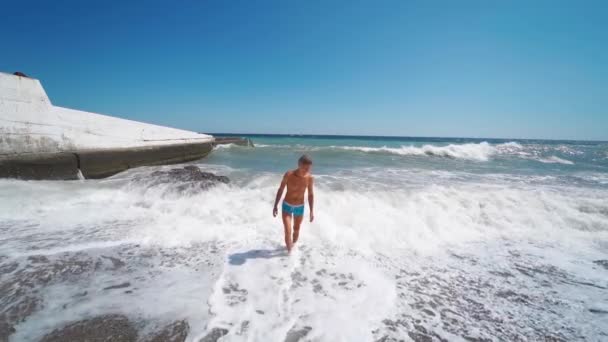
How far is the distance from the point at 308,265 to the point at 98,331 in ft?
7.56

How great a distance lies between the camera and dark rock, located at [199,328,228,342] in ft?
7.00

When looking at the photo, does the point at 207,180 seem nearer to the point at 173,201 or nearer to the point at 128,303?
the point at 173,201

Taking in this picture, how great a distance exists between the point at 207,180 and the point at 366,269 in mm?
5271

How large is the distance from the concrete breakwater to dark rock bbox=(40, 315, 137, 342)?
23.1 feet

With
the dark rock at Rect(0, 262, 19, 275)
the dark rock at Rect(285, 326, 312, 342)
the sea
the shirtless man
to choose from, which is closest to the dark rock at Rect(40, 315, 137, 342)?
the sea

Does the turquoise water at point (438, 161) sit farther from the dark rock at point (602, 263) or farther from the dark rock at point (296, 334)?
the dark rock at point (296, 334)

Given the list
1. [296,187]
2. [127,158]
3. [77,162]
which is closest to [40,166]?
[77,162]

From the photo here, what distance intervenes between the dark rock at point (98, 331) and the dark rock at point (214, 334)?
584 millimetres

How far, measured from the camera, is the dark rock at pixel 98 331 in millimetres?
2060

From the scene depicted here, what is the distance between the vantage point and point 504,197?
6.51 metres

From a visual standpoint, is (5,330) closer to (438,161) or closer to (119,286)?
(119,286)

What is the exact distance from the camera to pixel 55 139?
22.9 feet

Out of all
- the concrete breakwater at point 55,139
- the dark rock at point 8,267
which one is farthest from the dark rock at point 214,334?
the concrete breakwater at point 55,139

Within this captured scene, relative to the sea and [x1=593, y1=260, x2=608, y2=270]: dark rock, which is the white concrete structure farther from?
[x1=593, y1=260, x2=608, y2=270]: dark rock
